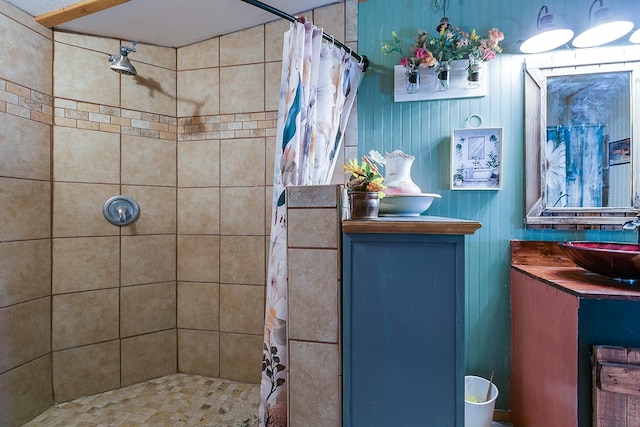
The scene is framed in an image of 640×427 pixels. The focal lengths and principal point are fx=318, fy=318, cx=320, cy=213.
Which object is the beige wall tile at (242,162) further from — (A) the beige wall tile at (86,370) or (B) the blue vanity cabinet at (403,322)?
(A) the beige wall tile at (86,370)

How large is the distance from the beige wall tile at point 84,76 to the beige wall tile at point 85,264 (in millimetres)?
791

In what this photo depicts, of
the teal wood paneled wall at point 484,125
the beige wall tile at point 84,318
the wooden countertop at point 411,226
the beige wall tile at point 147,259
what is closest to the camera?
the wooden countertop at point 411,226

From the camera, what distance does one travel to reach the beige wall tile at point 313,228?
3.52 feet

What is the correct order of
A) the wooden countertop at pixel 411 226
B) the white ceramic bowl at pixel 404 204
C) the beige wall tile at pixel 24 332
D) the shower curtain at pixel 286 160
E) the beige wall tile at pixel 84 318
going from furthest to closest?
the beige wall tile at pixel 84 318
the beige wall tile at pixel 24 332
the white ceramic bowl at pixel 404 204
the shower curtain at pixel 286 160
the wooden countertop at pixel 411 226

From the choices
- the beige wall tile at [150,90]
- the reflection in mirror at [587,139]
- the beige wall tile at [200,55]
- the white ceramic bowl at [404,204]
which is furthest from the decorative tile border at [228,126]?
the reflection in mirror at [587,139]

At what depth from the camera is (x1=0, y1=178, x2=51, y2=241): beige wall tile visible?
1485 mm

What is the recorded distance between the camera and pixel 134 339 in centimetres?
188

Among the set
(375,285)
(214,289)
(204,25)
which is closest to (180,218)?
(214,289)

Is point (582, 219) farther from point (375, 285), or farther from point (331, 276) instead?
point (331, 276)

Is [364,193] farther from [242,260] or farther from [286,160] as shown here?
[242,260]

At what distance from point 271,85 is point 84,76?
102 cm

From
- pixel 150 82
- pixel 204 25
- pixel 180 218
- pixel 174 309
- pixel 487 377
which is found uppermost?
pixel 204 25

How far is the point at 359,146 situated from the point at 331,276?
3.07 ft

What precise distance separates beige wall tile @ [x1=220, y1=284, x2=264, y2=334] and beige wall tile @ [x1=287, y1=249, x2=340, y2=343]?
2.74 ft
